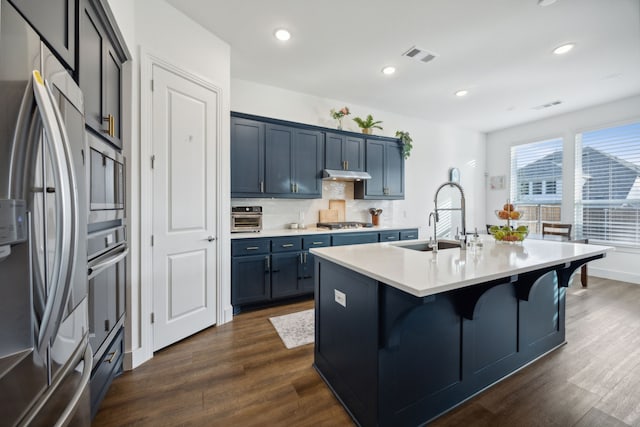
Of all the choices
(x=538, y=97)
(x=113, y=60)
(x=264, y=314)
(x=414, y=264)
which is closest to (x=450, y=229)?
(x=538, y=97)

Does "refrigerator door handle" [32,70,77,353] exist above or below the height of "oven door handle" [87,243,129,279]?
above

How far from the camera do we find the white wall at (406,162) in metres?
3.83

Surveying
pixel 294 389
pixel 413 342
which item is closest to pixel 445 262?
pixel 413 342

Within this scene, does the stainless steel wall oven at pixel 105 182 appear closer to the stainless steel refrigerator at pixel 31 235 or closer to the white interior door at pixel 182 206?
the white interior door at pixel 182 206

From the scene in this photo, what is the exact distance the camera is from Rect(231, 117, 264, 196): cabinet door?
3.19 m

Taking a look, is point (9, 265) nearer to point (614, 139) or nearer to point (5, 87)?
point (5, 87)

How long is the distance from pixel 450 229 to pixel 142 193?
219 inches

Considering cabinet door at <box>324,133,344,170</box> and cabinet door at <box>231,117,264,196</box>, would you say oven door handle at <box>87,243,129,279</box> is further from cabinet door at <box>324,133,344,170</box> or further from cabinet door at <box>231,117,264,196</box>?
cabinet door at <box>324,133,344,170</box>

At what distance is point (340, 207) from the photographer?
439 cm

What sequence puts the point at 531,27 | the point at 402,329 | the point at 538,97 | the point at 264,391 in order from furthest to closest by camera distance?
the point at 538,97 → the point at 531,27 → the point at 264,391 → the point at 402,329

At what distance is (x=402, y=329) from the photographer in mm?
1422

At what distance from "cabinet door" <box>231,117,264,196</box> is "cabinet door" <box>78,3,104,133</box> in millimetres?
1605

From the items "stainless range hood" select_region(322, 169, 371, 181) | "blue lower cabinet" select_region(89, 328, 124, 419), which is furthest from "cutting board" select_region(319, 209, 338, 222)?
"blue lower cabinet" select_region(89, 328, 124, 419)

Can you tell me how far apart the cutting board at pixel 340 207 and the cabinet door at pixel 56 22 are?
3396mm
